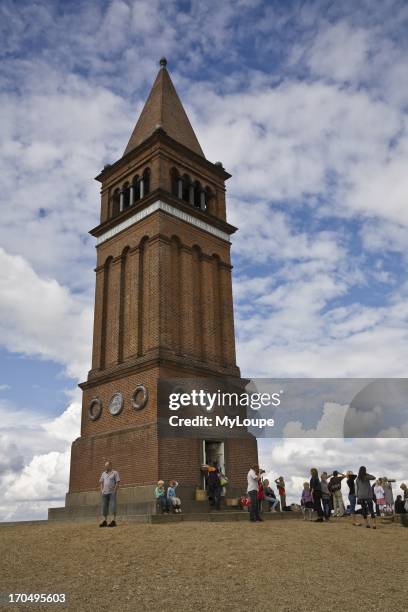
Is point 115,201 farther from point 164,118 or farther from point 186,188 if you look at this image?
point 164,118

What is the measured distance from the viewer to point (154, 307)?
71.9 ft

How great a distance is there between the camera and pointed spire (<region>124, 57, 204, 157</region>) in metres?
27.4

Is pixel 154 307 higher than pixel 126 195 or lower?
lower

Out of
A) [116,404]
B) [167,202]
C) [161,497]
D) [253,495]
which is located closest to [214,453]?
[116,404]

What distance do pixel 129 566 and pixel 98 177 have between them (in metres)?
23.1

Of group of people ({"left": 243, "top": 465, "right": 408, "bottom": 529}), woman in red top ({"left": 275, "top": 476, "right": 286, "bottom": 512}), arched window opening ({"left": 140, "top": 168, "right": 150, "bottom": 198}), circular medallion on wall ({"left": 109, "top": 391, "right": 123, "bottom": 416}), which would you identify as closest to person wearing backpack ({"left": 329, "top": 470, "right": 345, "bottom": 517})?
group of people ({"left": 243, "top": 465, "right": 408, "bottom": 529})

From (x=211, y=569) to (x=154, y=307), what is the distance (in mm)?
14150

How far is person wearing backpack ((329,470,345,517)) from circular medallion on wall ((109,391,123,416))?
830cm

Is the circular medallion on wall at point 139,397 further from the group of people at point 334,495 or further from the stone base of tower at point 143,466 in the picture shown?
the group of people at point 334,495

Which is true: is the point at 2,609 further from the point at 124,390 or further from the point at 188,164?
the point at 188,164

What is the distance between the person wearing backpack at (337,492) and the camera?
18.0 meters

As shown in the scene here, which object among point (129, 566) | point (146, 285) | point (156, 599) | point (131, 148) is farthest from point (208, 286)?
point (156, 599)

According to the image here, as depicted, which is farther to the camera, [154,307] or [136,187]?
[136,187]

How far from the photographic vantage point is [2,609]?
21.3ft
